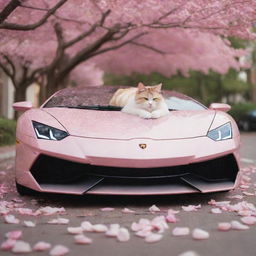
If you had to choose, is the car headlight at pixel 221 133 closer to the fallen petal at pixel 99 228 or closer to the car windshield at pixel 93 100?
the car windshield at pixel 93 100

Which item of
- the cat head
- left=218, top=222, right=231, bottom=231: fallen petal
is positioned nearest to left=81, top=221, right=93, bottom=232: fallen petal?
left=218, top=222, right=231, bottom=231: fallen petal

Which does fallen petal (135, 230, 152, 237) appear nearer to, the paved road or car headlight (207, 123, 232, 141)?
the paved road

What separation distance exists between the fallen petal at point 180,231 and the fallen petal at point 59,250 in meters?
0.78

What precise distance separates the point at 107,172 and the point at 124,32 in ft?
30.4

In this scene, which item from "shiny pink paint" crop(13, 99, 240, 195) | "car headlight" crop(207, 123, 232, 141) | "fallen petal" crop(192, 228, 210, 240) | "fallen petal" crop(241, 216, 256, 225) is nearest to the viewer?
"fallen petal" crop(192, 228, 210, 240)

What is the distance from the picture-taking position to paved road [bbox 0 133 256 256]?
115 inches

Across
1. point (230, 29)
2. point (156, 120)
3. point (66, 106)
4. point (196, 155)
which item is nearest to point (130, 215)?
point (196, 155)

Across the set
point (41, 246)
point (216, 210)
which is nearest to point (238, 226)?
point (216, 210)

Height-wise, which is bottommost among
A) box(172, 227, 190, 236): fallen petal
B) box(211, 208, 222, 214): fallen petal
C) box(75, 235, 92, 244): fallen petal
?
box(211, 208, 222, 214): fallen petal

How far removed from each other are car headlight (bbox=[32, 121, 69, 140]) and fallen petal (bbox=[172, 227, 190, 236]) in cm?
141

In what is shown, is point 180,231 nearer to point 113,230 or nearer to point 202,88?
point 113,230

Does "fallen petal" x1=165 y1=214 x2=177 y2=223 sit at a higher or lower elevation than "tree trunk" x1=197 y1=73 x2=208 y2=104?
higher

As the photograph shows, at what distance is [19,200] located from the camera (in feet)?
14.8

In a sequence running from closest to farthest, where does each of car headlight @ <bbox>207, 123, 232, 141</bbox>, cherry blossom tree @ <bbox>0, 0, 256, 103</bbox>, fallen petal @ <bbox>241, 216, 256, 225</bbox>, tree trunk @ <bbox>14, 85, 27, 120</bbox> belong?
fallen petal @ <bbox>241, 216, 256, 225</bbox>, car headlight @ <bbox>207, 123, 232, 141</bbox>, cherry blossom tree @ <bbox>0, 0, 256, 103</bbox>, tree trunk @ <bbox>14, 85, 27, 120</bbox>
